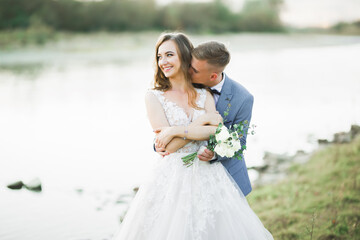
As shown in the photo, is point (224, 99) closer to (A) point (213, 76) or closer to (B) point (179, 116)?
(A) point (213, 76)

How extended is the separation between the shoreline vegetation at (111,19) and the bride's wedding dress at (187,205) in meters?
22.4

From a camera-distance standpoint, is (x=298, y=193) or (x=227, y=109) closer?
(x=227, y=109)

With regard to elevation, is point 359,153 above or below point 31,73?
below

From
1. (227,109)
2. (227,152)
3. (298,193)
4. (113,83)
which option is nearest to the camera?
(227,152)

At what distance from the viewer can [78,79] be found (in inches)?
663

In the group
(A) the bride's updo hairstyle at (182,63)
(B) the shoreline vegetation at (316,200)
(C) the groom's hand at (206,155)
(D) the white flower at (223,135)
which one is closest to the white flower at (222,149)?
(D) the white flower at (223,135)

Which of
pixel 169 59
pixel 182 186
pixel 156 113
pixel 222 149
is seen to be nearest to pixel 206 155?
pixel 222 149

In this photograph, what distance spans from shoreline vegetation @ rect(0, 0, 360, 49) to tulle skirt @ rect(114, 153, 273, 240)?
73.6 ft

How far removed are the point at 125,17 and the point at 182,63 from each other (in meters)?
30.6

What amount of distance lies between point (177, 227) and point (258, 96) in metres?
11.1

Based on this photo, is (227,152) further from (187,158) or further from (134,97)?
(134,97)

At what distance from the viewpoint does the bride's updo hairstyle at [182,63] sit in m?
2.91

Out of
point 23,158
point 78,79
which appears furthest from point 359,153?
point 78,79

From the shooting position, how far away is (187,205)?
8.38 ft
